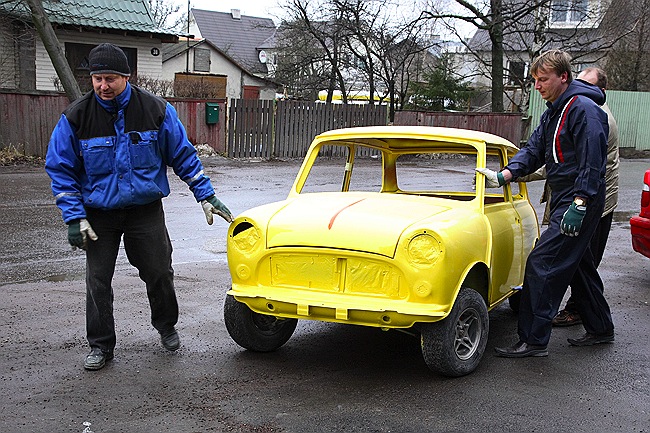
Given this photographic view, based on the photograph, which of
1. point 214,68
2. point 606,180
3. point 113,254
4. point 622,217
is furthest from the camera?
point 214,68

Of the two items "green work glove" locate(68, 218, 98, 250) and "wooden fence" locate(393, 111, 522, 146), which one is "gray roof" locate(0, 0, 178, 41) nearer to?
"wooden fence" locate(393, 111, 522, 146)

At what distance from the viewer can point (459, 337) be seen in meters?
4.80

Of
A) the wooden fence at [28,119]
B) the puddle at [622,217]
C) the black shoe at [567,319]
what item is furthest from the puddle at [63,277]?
the wooden fence at [28,119]

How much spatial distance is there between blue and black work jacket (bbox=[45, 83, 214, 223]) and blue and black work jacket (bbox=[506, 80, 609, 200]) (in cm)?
248

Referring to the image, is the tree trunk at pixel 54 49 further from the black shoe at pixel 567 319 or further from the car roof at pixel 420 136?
the black shoe at pixel 567 319

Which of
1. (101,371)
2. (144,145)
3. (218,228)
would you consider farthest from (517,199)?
(218,228)

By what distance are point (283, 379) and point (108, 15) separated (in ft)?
77.6

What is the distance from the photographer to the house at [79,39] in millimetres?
24109

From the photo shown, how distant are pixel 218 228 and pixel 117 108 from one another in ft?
17.7

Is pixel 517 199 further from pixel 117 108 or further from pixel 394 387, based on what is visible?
pixel 117 108

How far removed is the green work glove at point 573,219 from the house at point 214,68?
111 feet

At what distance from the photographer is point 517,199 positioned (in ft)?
20.6

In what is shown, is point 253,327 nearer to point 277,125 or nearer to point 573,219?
point 573,219

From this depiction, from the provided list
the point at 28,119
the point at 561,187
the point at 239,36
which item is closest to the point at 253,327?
the point at 561,187
